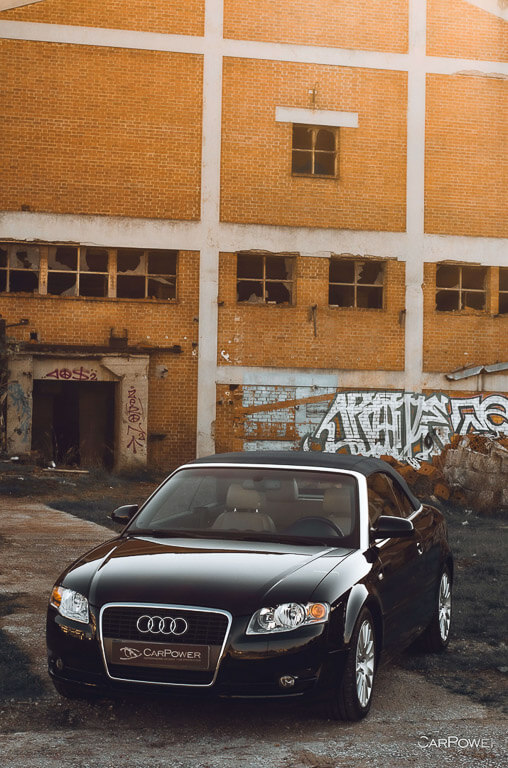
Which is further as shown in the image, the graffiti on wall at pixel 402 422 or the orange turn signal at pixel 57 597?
the graffiti on wall at pixel 402 422

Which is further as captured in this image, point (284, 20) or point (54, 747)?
point (284, 20)

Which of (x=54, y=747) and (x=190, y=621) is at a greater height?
(x=190, y=621)

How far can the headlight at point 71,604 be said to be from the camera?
17.7 ft

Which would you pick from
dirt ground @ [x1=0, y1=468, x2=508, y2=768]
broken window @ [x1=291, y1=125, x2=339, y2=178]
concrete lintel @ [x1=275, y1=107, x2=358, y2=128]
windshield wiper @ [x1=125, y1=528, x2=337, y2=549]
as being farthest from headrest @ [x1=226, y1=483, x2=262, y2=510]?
concrete lintel @ [x1=275, y1=107, x2=358, y2=128]

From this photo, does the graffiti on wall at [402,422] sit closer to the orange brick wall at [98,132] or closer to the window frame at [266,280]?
the window frame at [266,280]

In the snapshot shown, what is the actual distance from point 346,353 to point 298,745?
19964 mm

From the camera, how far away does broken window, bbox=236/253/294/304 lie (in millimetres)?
24656

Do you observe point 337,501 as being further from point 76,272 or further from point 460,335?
point 460,335

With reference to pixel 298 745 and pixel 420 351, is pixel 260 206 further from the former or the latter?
pixel 298 745

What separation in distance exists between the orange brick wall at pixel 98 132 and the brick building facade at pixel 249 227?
0.05 meters

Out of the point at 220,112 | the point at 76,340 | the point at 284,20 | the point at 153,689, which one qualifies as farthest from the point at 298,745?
the point at 284,20

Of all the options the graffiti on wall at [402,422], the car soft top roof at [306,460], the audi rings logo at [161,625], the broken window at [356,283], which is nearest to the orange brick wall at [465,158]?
the broken window at [356,283]

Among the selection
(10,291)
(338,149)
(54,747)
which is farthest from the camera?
(338,149)

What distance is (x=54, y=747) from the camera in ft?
16.2
